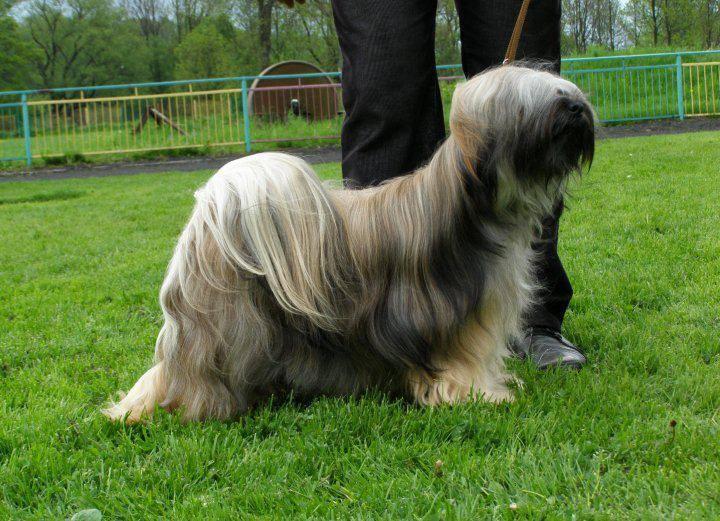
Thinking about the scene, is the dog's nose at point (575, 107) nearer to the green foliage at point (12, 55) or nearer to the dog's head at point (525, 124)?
the dog's head at point (525, 124)

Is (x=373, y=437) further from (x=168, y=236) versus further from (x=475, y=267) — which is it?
→ (x=168, y=236)

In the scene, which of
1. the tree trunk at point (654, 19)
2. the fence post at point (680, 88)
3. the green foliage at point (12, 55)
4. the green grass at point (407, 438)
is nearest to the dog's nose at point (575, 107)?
the green grass at point (407, 438)

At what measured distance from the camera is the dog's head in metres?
2.23

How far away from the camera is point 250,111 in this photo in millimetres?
16469

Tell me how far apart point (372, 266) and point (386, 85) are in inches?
32.9

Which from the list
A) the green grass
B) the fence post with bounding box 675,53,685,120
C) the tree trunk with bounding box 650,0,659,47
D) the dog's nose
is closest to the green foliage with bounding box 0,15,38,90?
the tree trunk with bounding box 650,0,659,47

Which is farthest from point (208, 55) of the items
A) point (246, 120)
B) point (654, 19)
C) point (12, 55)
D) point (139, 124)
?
point (246, 120)

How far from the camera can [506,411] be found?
248 centimetres

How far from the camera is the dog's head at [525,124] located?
2.23m

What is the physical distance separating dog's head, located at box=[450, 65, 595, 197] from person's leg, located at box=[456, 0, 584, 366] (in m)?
0.55

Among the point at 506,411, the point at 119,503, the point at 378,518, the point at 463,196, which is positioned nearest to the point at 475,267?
the point at 463,196

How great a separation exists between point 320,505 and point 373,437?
0.43 meters

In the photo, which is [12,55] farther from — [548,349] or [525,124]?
[525,124]

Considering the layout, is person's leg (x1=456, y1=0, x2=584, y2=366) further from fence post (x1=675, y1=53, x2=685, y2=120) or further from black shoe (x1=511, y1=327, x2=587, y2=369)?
fence post (x1=675, y1=53, x2=685, y2=120)
